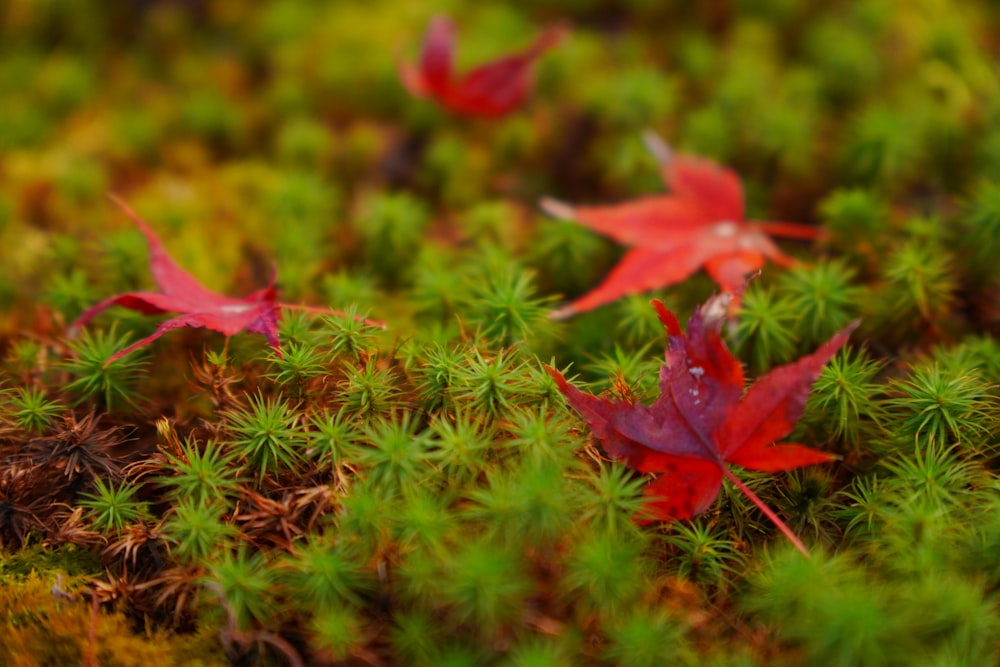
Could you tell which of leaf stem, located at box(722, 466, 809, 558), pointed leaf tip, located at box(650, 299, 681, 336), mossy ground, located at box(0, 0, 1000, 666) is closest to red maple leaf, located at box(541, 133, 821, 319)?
mossy ground, located at box(0, 0, 1000, 666)

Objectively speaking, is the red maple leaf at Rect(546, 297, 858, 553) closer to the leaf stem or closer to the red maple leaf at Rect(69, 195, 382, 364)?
the leaf stem

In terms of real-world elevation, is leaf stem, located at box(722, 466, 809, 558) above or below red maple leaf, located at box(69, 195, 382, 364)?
below

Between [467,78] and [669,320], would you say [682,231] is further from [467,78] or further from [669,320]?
[467,78]

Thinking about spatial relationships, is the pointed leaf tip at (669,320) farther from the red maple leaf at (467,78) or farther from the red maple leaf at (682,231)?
the red maple leaf at (467,78)

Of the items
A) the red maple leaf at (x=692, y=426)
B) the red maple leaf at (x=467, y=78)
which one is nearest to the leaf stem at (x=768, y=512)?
the red maple leaf at (x=692, y=426)

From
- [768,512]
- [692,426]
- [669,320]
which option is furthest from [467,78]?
[768,512]

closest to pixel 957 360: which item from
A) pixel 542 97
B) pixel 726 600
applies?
pixel 726 600
